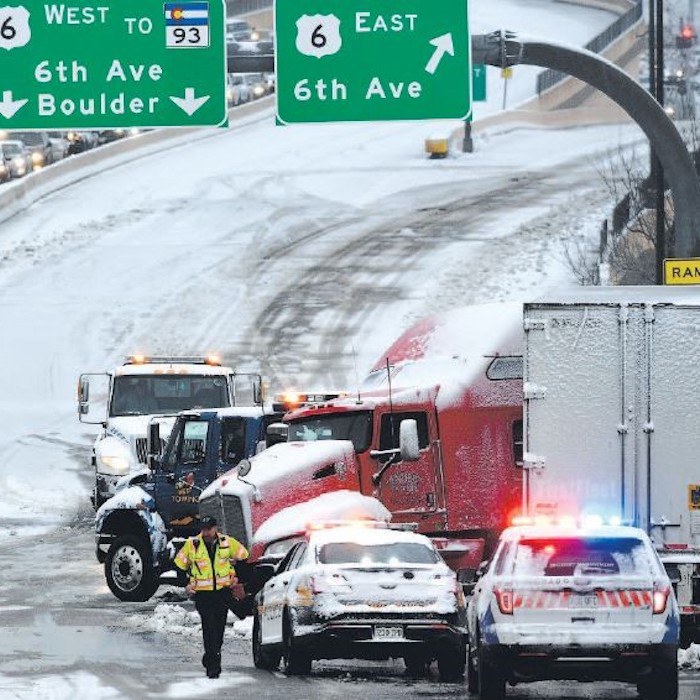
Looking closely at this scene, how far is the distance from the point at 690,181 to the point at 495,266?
40010 mm

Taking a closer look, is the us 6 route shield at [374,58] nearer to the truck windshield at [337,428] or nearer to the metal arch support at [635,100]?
the metal arch support at [635,100]

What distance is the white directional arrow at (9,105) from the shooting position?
26312 mm

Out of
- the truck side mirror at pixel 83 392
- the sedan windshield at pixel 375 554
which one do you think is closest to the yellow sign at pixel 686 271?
the sedan windshield at pixel 375 554

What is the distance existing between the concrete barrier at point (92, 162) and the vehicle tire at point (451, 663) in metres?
49.7

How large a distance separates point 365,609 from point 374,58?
850 centimetres

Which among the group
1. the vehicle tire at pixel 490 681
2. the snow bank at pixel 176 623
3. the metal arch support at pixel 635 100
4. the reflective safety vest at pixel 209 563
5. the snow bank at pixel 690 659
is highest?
the metal arch support at pixel 635 100

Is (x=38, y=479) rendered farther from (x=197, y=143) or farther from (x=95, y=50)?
(x=197, y=143)

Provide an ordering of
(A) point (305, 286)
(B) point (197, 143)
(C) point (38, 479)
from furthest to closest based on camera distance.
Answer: (B) point (197, 143), (A) point (305, 286), (C) point (38, 479)

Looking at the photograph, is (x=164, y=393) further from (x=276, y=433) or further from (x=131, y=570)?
(x=276, y=433)

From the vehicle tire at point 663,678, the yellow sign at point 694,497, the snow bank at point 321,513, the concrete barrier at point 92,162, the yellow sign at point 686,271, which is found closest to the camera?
the vehicle tire at point 663,678

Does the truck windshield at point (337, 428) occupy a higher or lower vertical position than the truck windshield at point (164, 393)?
higher

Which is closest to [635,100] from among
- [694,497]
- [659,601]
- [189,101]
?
[694,497]

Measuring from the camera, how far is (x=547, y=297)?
71.7ft

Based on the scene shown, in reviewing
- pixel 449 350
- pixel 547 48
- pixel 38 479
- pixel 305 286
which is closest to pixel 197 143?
pixel 305 286
